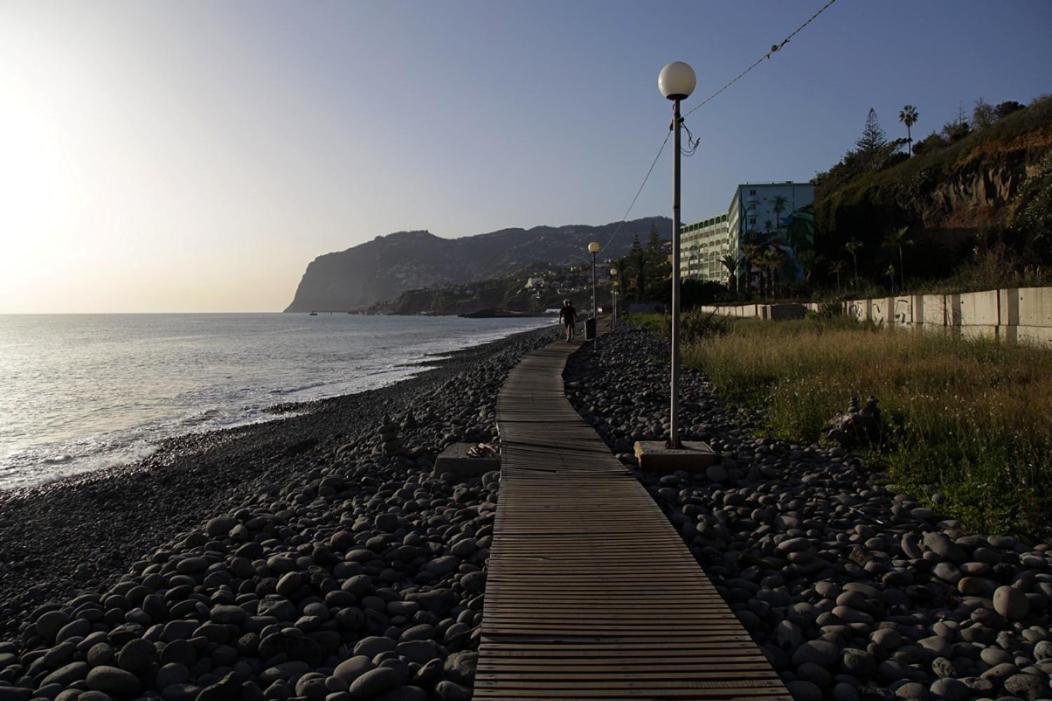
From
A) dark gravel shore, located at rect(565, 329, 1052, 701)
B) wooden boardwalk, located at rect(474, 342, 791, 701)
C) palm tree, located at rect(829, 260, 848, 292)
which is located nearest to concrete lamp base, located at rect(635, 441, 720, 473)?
dark gravel shore, located at rect(565, 329, 1052, 701)

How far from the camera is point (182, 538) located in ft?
18.6

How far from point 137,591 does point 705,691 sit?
11.2 feet

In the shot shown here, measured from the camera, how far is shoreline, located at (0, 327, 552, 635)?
20.4 feet

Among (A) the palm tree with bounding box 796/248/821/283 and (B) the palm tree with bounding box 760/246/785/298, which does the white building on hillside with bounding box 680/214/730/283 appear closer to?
(B) the palm tree with bounding box 760/246/785/298

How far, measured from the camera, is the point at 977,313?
14.4m

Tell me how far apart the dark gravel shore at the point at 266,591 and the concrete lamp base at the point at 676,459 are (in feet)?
5.09

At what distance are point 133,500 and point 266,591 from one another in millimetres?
6488

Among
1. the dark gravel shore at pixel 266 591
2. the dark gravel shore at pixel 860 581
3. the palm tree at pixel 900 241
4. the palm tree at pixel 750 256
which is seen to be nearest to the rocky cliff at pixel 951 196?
the palm tree at pixel 900 241

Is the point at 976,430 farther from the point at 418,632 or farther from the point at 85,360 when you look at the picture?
the point at 85,360

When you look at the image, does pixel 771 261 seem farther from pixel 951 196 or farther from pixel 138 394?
pixel 138 394

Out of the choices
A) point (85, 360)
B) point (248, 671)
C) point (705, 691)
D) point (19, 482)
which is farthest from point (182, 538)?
point (85, 360)

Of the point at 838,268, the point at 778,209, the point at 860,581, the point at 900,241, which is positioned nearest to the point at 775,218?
the point at 778,209

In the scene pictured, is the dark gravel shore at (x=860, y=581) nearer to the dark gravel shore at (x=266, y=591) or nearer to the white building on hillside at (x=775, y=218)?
the dark gravel shore at (x=266, y=591)

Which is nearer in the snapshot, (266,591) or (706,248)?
(266,591)
